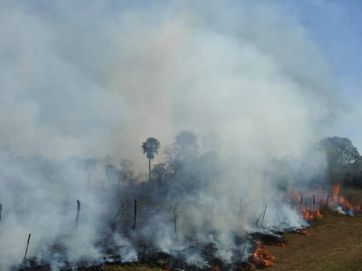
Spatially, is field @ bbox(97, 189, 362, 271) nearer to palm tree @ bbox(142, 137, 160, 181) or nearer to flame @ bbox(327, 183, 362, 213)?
flame @ bbox(327, 183, 362, 213)

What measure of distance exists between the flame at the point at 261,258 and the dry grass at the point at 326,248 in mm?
1030

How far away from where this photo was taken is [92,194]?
89.1 meters

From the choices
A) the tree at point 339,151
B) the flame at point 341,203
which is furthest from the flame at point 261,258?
the tree at point 339,151

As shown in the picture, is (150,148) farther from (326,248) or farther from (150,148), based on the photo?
(326,248)

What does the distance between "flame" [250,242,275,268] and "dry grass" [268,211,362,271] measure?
1.03 meters

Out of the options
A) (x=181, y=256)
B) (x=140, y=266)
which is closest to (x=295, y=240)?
(x=181, y=256)

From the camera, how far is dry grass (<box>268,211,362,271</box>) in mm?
59906

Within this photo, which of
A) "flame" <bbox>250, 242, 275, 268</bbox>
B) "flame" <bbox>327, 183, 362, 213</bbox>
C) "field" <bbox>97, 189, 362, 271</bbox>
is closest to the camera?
"field" <bbox>97, 189, 362, 271</bbox>

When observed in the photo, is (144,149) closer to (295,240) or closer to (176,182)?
(176,182)

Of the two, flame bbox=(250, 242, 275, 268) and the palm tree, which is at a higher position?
the palm tree

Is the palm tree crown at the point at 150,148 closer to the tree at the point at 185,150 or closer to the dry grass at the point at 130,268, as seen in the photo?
the tree at the point at 185,150

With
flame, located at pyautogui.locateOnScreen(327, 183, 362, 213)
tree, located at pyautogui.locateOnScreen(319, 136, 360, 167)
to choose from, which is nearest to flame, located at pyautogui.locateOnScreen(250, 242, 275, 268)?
flame, located at pyautogui.locateOnScreen(327, 183, 362, 213)

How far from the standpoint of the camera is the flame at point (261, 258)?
6388cm

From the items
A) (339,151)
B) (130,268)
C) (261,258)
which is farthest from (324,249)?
(339,151)
